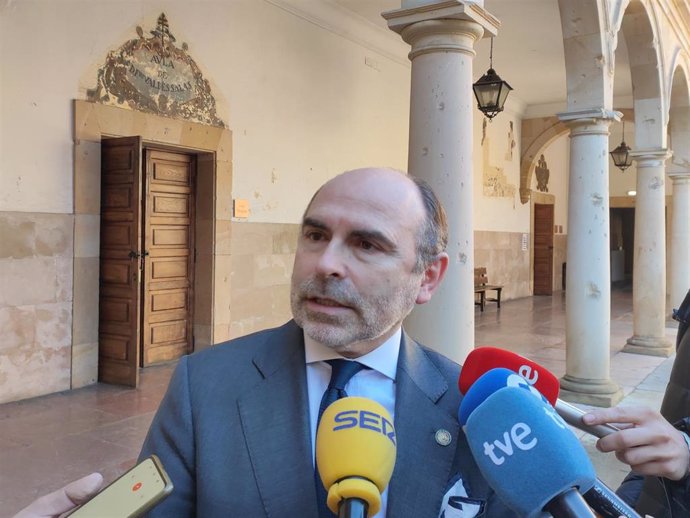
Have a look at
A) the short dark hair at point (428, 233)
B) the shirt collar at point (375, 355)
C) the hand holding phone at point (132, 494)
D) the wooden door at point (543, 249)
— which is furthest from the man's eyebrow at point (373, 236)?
the wooden door at point (543, 249)

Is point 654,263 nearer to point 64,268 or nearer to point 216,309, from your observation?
point 216,309

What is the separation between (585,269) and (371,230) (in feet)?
15.7

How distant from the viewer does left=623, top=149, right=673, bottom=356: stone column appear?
810cm

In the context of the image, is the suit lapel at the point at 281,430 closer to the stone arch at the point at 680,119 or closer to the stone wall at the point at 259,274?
the stone wall at the point at 259,274

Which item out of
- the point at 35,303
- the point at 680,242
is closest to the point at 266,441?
the point at 35,303

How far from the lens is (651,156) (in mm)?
8242

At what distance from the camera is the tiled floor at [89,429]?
3.64m

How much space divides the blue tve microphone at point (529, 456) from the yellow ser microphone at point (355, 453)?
131mm

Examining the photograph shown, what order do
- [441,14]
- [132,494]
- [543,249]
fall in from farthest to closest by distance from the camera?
[543,249], [441,14], [132,494]

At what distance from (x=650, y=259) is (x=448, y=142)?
226 inches

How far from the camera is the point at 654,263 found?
8.09 metres

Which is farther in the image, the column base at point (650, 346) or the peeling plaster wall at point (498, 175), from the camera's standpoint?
the peeling plaster wall at point (498, 175)

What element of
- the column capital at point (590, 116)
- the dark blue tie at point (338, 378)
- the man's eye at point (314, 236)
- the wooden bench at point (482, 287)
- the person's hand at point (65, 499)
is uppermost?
the column capital at point (590, 116)

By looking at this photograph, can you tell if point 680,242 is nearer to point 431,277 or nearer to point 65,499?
point 431,277
